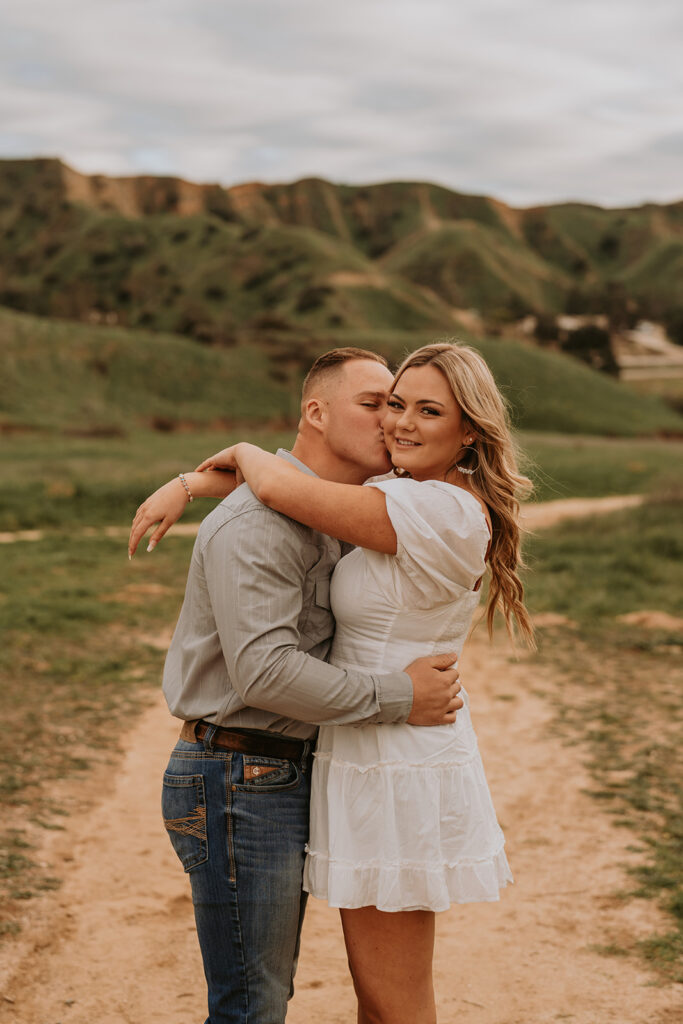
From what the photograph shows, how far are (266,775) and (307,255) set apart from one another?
293ft

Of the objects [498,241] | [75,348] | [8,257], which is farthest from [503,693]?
[498,241]

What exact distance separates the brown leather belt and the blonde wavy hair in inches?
33.6

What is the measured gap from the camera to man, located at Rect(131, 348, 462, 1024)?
2.47 metres

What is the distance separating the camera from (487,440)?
2.75 meters

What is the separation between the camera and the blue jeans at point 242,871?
8.40 ft

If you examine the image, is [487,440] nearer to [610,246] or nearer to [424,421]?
[424,421]

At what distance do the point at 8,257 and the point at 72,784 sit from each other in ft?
381

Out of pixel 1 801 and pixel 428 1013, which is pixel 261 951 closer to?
pixel 428 1013

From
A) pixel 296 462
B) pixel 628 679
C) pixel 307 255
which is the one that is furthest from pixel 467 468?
pixel 307 255

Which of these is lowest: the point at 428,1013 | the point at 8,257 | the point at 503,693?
the point at 503,693

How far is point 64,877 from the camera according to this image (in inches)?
198

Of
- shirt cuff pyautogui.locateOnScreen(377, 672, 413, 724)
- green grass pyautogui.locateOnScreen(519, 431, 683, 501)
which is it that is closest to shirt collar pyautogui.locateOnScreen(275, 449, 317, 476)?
shirt cuff pyautogui.locateOnScreen(377, 672, 413, 724)

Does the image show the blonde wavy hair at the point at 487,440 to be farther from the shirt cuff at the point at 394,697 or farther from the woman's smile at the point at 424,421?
the shirt cuff at the point at 394,697

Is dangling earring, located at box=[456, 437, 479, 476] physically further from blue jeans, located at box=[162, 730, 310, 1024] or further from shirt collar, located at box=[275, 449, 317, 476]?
blue jeans, located at box=[162, 730, 310, 1024]
